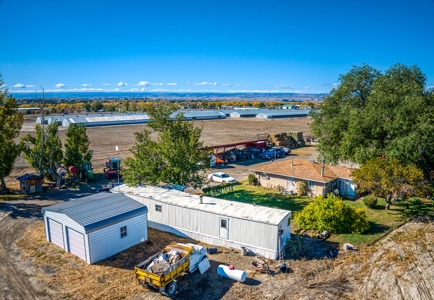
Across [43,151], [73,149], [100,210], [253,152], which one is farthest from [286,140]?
[100,210]

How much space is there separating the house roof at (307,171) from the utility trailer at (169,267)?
1521 cm

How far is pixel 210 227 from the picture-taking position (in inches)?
774

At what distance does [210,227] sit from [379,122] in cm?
1611

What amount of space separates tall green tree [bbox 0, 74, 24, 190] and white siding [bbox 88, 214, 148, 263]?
18.3m

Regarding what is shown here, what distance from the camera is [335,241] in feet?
65.4

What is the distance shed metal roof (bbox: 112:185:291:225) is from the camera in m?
18.5

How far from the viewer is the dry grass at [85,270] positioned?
14.6 meters

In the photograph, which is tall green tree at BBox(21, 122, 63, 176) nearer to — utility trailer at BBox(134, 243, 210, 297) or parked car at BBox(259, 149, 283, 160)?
utility trailer at BBox(134, 243, 210, 297)

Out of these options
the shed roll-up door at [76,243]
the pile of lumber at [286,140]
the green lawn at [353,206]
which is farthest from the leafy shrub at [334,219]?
the pile of lumber at [286,140]

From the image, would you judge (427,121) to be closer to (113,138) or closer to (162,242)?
(162,242)

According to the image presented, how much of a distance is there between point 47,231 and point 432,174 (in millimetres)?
28336

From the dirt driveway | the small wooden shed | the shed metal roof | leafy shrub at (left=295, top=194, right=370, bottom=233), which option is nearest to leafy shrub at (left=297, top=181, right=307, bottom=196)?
leafy shrub at (left=295, top=194, right=370, bottom=233)

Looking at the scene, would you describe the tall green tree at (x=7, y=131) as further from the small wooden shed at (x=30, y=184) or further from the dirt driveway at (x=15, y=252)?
the dirt driveway at (x=15, y=252)

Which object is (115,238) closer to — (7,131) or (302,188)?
(302,188)
